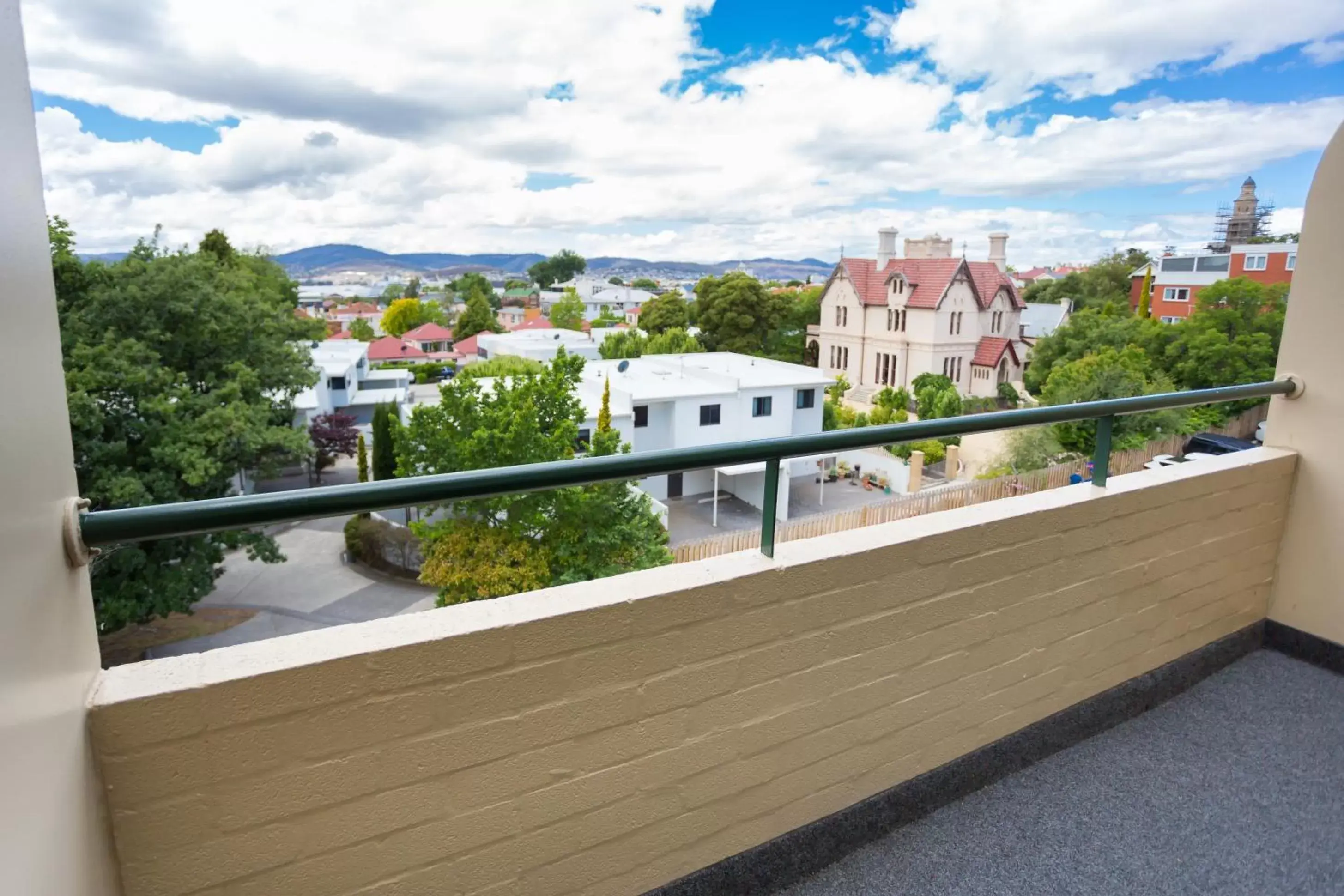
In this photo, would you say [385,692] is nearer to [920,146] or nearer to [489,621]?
[489,621]

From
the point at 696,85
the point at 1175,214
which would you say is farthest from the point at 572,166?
the point at 1175,214

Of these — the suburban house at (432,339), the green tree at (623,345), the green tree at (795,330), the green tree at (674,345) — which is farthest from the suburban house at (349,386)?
the green tree at (795,330)

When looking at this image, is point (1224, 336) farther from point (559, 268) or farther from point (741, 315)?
point (559, 268)

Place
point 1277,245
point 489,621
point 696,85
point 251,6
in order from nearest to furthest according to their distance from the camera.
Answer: point 489,621 < point 251,6 < point 1277,245 < point 696,85

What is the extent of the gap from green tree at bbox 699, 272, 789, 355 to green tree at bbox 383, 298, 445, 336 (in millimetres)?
34140

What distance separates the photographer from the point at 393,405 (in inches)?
769

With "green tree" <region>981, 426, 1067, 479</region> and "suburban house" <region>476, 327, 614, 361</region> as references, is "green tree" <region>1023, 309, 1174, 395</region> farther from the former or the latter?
"suburban house" <region>476, 327, 614, 361</region>

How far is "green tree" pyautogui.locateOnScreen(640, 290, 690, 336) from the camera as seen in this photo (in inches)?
1483

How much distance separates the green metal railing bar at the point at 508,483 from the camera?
92 cm

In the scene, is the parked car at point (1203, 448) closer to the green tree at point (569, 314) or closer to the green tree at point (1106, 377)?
the green tree at point (1106, 377)

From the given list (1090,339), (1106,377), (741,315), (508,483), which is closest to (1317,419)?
(508,483)

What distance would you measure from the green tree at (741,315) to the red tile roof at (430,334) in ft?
81.3

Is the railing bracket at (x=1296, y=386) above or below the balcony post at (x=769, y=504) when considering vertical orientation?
above

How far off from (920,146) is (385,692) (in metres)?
69.2
